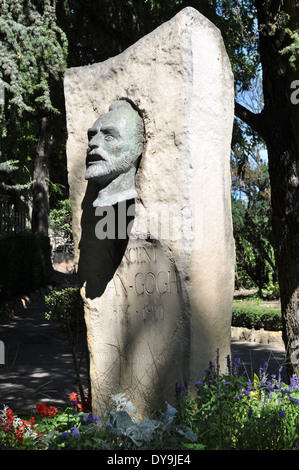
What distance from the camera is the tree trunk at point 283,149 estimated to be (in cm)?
558

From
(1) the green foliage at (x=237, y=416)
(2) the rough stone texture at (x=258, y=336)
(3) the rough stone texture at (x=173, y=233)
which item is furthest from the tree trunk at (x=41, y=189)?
(1) the green foliage at (x=237, y=416)

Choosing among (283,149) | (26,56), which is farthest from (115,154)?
(26,56)

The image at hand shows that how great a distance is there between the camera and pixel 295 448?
298 centimetres

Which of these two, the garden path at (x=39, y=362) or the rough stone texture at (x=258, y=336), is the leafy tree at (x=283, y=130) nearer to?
the garden path at (x=39, y=362)

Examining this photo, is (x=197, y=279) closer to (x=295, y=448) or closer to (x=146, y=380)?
(x=146, y=380)

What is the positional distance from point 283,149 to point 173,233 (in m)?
2.71

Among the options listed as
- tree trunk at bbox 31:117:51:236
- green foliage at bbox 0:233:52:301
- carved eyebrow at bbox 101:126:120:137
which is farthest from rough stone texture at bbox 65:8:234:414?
tree trunk at bbox 31:117:51:236

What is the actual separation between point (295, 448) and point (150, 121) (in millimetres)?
2350

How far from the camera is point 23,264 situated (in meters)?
15.2

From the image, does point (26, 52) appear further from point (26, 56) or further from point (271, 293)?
point (271, 293)

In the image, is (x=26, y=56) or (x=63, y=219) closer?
(x=26, y=56)

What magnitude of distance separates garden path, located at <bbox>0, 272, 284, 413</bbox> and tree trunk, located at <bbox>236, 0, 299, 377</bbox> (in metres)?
0.86

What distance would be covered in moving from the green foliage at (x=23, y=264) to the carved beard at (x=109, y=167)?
9.22 metres
